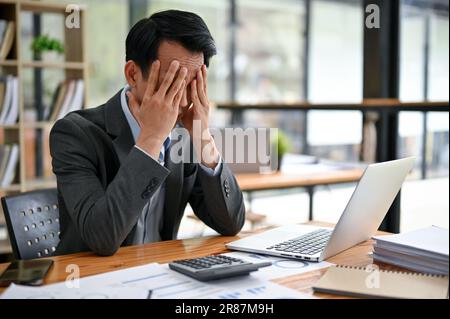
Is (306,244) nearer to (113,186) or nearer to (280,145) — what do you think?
(113,186)

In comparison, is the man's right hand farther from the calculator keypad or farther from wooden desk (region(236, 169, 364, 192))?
wooden desk (region(236, 169, 364, 192))

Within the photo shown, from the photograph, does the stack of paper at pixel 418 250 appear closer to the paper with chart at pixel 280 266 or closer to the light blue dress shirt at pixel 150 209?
the paper with chart at pixel 280 266

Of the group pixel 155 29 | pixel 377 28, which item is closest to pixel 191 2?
pixel 377 28

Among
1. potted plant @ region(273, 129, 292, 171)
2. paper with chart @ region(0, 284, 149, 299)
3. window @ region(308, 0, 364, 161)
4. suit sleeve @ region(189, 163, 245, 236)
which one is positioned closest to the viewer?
paper with chart @ region(0, 284, 149, 299)

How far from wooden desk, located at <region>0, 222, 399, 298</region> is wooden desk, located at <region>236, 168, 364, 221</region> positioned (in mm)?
1333

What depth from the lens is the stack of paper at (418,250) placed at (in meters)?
1.14

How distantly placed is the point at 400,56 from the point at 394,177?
1.98m

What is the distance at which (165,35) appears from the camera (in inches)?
58.9

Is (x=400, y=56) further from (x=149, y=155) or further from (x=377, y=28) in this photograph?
(x=149, y=155)

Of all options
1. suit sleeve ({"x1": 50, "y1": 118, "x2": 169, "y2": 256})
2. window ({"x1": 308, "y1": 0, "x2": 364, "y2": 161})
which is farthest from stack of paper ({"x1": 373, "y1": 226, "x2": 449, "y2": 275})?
window ({"x1": 308, "y1": 0, "x2": 364, "y2": 161})

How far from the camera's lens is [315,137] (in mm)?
5449

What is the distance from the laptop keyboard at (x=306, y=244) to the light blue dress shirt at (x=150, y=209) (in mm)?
321

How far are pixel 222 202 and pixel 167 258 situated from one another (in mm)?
350

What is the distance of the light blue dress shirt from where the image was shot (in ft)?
5.22
